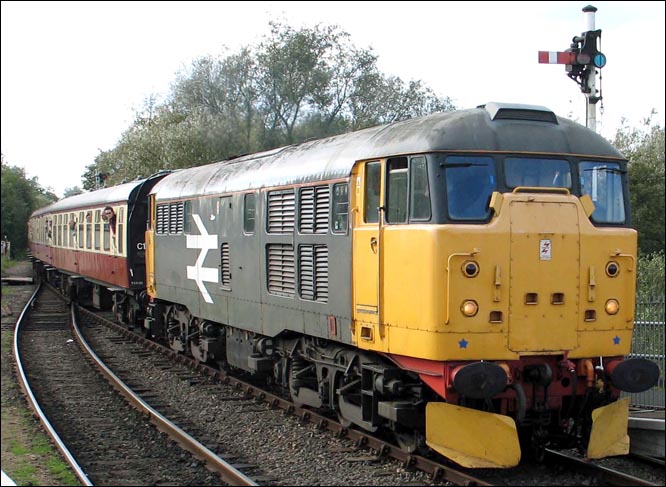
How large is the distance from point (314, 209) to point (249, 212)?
2.16m

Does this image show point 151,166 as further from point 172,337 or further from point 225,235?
point 225,235

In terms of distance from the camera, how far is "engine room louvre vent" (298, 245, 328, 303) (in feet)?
31.1

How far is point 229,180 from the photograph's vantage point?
12.6 meters

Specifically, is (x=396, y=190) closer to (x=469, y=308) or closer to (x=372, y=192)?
(x=372, y=192)

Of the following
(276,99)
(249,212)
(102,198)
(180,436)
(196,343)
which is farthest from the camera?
(276,99)

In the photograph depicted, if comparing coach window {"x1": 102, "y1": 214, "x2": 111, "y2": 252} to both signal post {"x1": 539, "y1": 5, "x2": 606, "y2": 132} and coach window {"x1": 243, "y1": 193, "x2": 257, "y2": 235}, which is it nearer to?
coach window {"x1": 243, "y1": 193, "x2": 257, "y2": 235}

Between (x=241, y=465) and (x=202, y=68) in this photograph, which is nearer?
(x=241, y=465)

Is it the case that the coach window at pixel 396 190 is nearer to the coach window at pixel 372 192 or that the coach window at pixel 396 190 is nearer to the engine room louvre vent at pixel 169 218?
the coach window at pixel 372 192

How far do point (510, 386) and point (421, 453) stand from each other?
4.38ft

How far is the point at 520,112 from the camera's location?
8.38 meters

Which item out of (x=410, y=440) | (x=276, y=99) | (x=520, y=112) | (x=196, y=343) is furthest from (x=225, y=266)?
(x=276, y=99)

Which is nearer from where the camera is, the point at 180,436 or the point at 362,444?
the point at 362,444

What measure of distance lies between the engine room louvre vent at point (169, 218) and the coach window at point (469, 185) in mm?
7889

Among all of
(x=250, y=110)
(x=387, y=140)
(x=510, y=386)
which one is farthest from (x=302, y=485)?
(x=250, y=110)
